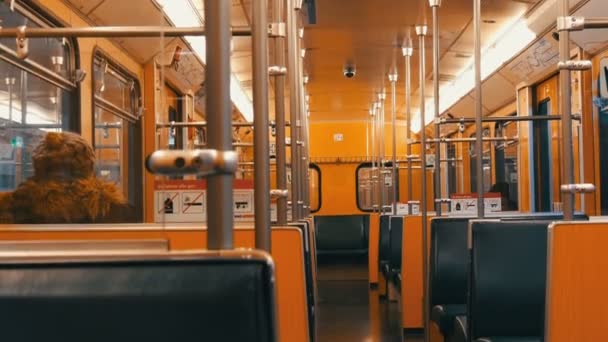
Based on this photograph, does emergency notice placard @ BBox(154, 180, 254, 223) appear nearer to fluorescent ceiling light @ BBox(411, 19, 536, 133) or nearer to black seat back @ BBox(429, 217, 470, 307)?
black seat back @ BBox(429, 217, 470, 307)

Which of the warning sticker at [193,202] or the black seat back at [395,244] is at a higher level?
the warning sticker at [193,202]

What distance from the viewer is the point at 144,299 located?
1039 mm

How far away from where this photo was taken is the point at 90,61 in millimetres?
3934

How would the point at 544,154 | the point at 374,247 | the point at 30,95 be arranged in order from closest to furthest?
the point at 30,95, the point at 544,154, the point at 374,247

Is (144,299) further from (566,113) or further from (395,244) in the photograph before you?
(395,244)

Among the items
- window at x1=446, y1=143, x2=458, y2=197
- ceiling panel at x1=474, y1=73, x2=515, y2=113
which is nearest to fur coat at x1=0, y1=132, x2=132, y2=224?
ceiling panel at x1=474, y1=73, x2=515, y2=113

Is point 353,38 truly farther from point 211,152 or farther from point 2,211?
point 211,152

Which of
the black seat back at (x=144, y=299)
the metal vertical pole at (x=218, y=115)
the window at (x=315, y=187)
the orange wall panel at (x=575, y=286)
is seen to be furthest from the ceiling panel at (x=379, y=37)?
the black seat back at (x=144, y=299)

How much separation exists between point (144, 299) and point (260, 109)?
0.98m

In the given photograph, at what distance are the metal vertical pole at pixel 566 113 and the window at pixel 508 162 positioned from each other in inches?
176

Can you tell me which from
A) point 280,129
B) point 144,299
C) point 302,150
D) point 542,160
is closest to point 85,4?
point 280,129

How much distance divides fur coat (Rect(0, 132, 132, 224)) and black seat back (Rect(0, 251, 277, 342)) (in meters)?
1.25

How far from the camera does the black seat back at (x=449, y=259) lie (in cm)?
444

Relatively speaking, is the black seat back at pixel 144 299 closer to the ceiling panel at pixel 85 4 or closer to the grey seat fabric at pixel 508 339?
the grey seat fabric at pixel 508 339
